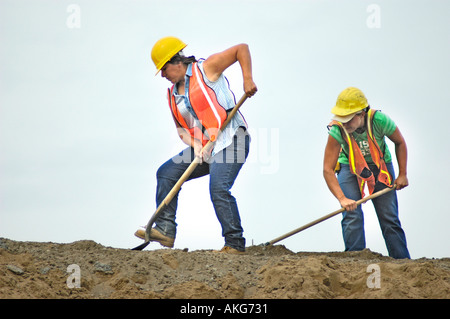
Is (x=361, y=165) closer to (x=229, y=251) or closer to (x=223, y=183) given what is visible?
(x=223, y=183)

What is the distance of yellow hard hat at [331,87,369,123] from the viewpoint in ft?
23.0

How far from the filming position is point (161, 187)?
22.9ft

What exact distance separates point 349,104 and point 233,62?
4.16 ft

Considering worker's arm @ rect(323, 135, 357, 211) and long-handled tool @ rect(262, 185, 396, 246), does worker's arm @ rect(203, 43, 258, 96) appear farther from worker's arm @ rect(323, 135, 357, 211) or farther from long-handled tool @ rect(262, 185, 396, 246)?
long-handled tool @ rect(262, 185, 396, 246)

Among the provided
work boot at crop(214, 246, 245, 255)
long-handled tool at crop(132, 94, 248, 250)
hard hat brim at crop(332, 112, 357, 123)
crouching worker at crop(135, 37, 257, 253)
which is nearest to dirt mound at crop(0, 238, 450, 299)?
work boot at crop(214, 246, 245, 255)

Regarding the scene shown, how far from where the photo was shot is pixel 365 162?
7301 millimetres

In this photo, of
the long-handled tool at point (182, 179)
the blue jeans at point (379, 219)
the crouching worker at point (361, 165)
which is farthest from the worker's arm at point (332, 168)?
the long-handled tool at point (182, 179)

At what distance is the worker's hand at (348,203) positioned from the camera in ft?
23.5

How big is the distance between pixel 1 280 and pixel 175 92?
7.99 ft

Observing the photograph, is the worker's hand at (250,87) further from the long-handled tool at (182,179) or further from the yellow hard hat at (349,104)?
the yellow hard hat at (349,104)

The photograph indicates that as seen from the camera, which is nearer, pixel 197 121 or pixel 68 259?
pixel 68 259

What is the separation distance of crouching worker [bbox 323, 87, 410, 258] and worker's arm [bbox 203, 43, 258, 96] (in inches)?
43.4

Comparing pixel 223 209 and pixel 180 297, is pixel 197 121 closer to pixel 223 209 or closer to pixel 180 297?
pixel 223 209
